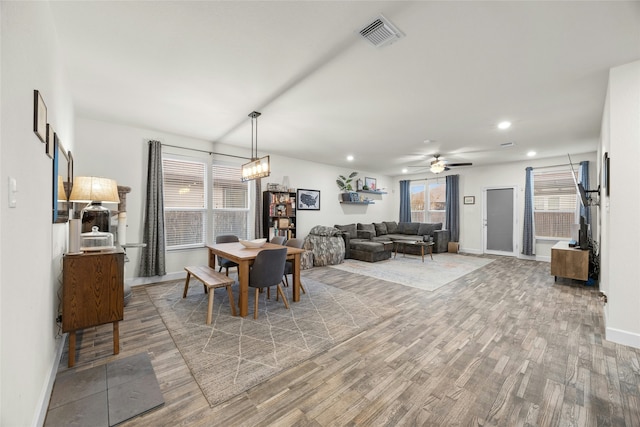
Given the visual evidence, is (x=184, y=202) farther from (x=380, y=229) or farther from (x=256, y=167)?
(x=380, y=229)

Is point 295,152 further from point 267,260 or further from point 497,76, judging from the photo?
point 497,76

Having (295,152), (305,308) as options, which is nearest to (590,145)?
(295,152)

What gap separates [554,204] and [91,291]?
29.7 feet

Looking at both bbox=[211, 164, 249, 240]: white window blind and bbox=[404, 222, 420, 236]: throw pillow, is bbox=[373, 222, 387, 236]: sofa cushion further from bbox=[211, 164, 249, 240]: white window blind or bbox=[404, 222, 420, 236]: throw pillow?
bbox=[211, 164, 249, 240]: white window blind

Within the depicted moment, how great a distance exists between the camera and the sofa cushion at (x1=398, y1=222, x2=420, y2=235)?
8336 millimetres

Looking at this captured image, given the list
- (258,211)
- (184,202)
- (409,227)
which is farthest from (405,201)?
(184,202)

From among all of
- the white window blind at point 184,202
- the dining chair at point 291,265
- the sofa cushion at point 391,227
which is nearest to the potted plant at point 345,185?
the sofa cushion at point 391,227

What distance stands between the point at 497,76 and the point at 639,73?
118cm

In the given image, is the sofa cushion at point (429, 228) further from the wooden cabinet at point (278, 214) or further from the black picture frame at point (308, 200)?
the wooden cabinet at point (278, 214)

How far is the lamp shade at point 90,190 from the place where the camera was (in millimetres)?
2473

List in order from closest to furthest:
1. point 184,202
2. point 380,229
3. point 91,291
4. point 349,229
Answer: point 91,291
point 184,202
point 349,229
point 380,229

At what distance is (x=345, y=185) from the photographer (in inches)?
314

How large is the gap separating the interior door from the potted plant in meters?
3.98

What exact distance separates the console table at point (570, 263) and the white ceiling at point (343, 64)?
2.08m
